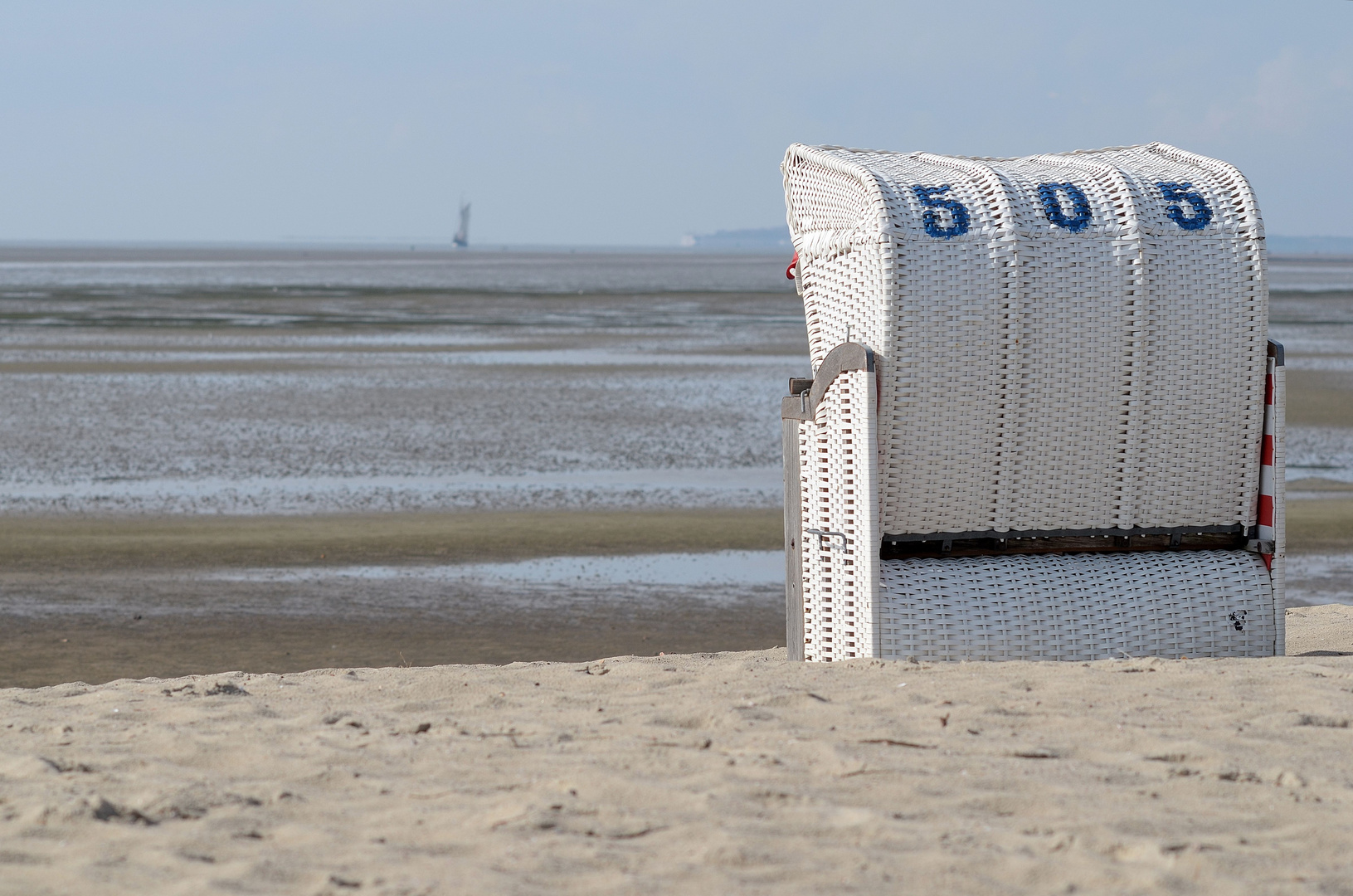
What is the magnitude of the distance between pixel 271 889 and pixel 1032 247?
3.64 metres

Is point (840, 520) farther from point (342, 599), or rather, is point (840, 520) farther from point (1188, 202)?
point (342, 599)

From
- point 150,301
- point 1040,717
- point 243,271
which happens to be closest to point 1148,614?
point 1040,717

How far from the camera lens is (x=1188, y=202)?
5.66 meters

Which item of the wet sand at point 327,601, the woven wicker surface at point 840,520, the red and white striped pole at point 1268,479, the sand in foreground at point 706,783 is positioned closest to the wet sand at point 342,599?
the wet sand at point 327,601

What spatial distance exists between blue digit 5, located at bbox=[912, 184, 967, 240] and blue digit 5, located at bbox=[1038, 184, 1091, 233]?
364 mm

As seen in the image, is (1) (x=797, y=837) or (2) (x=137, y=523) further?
(2) (x=137, y=523)

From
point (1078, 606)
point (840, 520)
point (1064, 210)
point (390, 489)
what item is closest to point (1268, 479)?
point (1078, 606)

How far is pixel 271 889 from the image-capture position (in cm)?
319

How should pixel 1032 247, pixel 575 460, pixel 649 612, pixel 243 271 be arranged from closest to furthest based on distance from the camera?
1. pixel 1032 247
2. pixel 649 612
3. pixel 575 460
4. pixel 243 271

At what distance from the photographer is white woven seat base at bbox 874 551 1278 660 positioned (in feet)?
18.2

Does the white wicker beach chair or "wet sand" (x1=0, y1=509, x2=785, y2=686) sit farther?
"wet sand" (x1=0, y1=509, x2=785, y2=686)

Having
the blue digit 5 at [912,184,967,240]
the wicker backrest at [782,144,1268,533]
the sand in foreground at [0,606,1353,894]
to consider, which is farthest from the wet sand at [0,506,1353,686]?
the blue digit 5 at [912,184,967,240]

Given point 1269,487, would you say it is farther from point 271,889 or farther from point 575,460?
point 575,460

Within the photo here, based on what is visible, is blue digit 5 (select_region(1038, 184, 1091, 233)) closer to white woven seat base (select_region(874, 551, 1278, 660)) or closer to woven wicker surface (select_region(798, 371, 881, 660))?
woven wicker surface (select_region(798, 371, 881, 660))
